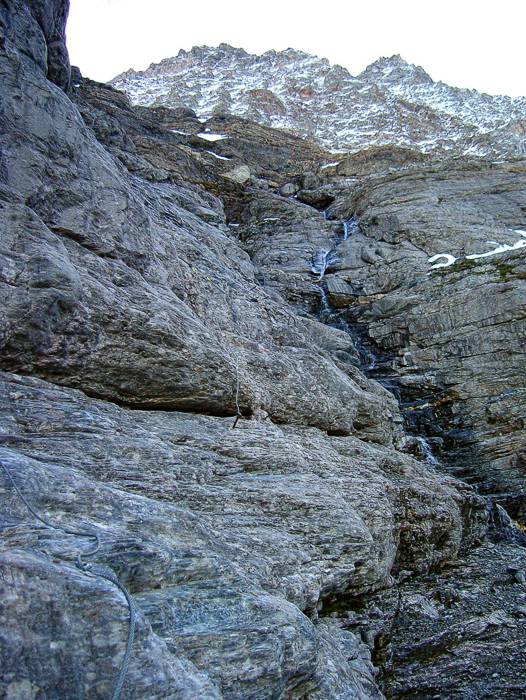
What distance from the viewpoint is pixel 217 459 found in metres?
11.1

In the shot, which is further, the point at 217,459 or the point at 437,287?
the point at 437,287

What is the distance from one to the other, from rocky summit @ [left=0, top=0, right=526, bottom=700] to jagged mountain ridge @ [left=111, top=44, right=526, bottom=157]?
7711 centimetres

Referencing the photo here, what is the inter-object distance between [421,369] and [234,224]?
2458 centimetres

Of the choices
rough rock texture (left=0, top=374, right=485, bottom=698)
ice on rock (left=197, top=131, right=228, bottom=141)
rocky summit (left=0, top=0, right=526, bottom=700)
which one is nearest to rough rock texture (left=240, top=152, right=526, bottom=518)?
rocky summit (left=0, top=0, right=526, bottom=700)

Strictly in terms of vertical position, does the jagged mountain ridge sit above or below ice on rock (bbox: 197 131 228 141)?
above

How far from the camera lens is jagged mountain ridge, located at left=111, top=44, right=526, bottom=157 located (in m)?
110

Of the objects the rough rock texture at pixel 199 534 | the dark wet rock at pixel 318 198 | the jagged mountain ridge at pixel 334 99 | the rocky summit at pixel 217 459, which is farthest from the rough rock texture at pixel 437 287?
the jagged mountain ridge at pixel 334 99

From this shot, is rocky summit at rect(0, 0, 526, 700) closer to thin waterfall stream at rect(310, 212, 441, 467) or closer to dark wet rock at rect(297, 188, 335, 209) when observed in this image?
thin waterfall stream at rect(310, 212, 441, 467)

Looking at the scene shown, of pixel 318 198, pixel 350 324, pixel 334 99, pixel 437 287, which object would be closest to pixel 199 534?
pixel 350 324

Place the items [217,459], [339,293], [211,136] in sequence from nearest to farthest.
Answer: [217,459]
[339,293]
[211,136]

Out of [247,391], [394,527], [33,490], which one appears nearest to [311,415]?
[247,391]

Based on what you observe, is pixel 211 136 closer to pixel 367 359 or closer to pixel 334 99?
pixel 367 359

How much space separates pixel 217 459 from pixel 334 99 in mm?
137482

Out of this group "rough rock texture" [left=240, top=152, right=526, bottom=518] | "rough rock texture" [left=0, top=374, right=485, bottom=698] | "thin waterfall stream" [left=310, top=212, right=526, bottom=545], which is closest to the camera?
"rough rock texture" [left=0, top=374, right=485, bottom=698]
